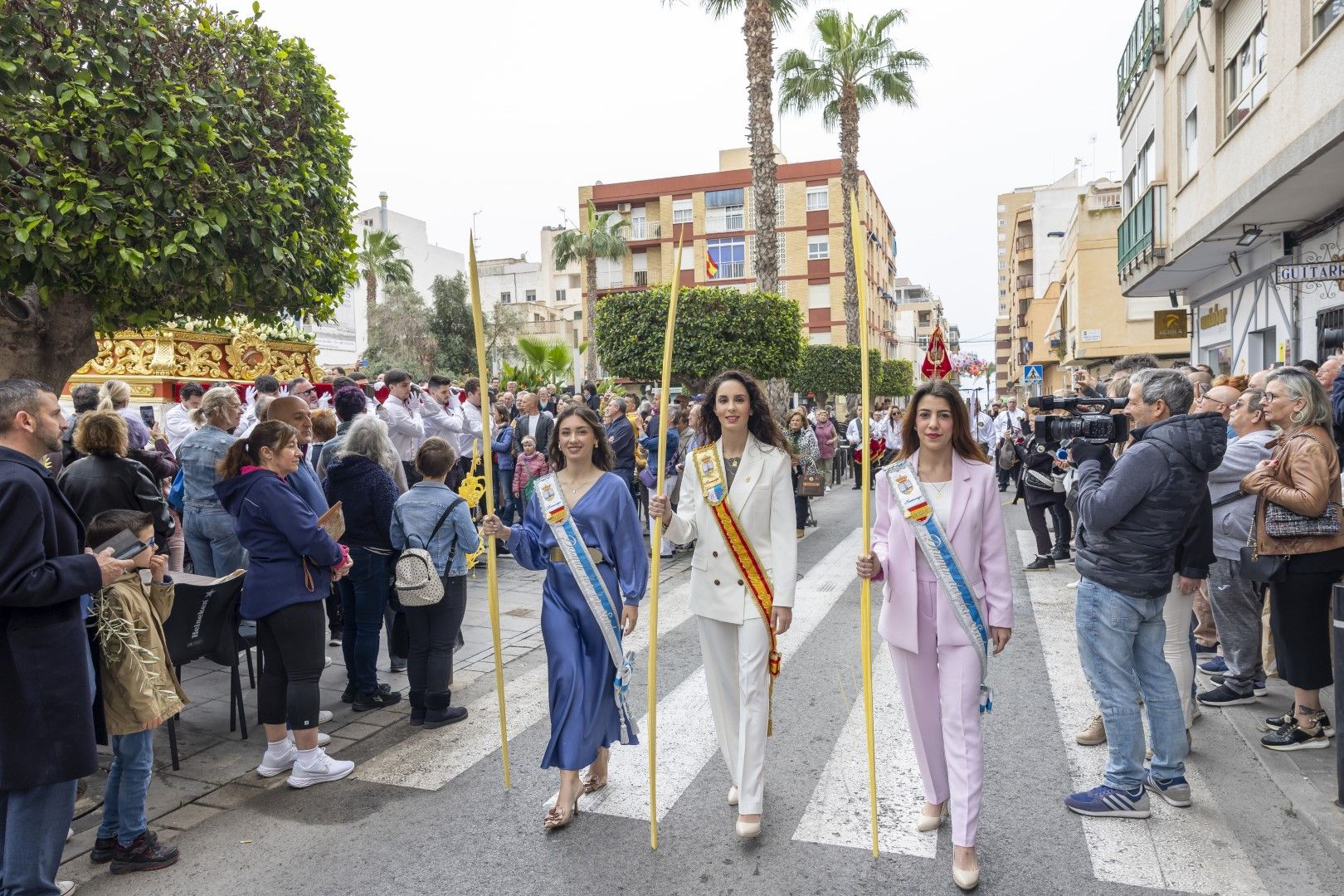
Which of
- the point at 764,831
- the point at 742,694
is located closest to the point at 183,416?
the point at 742,694

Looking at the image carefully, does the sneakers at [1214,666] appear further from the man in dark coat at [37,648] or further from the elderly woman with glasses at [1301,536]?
the man in dark coat at [37,648]

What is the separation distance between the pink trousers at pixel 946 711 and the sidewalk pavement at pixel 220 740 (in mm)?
3190

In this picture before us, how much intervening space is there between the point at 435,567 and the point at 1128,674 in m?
3.66

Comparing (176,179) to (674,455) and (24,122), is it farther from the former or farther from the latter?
(674,455)

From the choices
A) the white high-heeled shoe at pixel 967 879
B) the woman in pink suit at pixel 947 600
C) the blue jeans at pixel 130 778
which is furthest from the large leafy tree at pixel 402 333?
the white high-heeled shoe at pixel 967 879

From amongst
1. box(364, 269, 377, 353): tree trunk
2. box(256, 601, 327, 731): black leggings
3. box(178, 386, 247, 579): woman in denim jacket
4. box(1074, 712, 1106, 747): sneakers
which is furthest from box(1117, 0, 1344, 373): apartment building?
box(364, 269, 377, 353): tree trunk

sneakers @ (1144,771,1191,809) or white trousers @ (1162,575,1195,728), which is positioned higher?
white trousers @ (1162,575,1195,728)

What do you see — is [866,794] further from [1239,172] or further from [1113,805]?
[1239,172]

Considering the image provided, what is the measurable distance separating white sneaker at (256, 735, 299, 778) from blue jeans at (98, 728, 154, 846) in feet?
2.89

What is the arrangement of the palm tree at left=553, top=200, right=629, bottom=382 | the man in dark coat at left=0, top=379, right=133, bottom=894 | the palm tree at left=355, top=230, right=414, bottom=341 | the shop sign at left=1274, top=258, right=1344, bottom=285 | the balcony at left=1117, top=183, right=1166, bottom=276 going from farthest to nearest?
the palm tree at left=553, top=200, right=629, bottom=382, the palm tree at left=355, top=230, right=414, bottom=341, the balcony at left=1117, top=183, right=1166, bottom=276, the shop sign at left=1274, top=258, right=1344, bottom=285, the man in dark coat at left=0, top=379, right=133, bottom=894

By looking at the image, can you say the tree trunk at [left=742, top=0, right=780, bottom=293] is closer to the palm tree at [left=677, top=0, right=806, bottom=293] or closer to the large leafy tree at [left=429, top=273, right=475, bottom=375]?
the palm tree at [left=677, top=0, right=806, bottom=293]

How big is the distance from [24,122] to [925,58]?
24960 mm

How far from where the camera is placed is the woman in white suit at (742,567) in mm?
3830

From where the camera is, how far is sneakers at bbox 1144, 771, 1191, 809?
4086 mm
